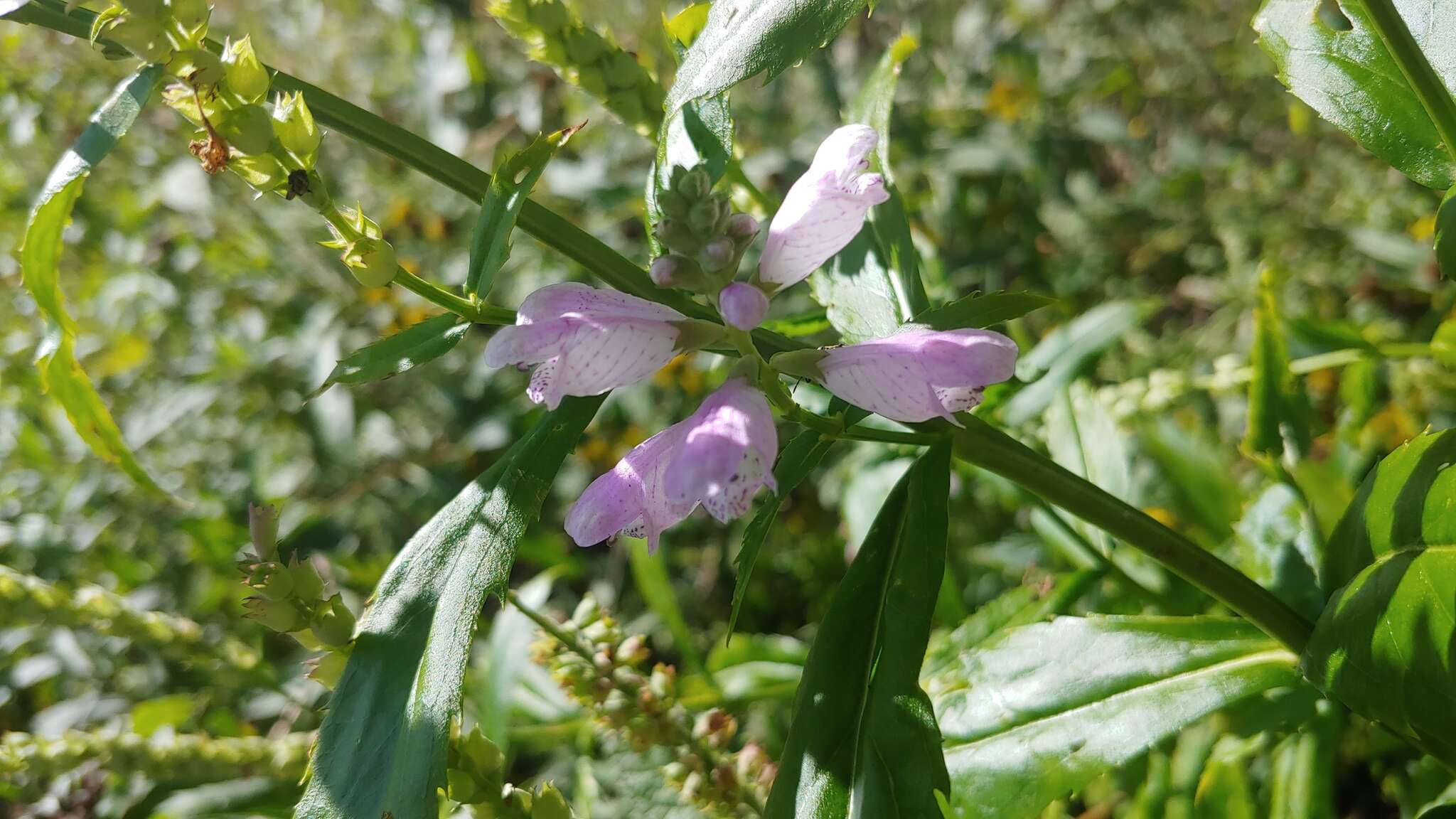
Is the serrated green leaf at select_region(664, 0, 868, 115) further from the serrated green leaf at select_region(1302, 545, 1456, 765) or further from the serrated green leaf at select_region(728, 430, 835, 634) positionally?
the serrated green leaf at select_region(1302, 545, 1456, 765)

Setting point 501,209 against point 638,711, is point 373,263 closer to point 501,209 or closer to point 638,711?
point 501,209

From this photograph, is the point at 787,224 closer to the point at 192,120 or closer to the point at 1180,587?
the point at 192,120

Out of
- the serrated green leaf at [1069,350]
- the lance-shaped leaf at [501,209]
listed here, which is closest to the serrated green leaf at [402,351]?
the lance-shaped leaf at [501,209]

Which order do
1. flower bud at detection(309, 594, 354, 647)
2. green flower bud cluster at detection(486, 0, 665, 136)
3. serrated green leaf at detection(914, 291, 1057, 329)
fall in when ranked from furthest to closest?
green flower bud cluster at detection(486, 0, 665, 136)
flower bud at detection(309, 594, 354, 647)
serrated green leaf at detection(914, 291, 1057, 329)

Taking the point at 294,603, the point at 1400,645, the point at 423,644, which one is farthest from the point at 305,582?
the point at 1400,645

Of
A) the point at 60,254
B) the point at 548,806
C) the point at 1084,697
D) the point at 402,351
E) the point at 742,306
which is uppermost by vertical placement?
the point at 60,254

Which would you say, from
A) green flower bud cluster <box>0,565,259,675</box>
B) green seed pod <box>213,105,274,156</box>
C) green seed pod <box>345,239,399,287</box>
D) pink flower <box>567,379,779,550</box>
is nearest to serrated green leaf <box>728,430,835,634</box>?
pink flower <box>567,379,779,550</box>
